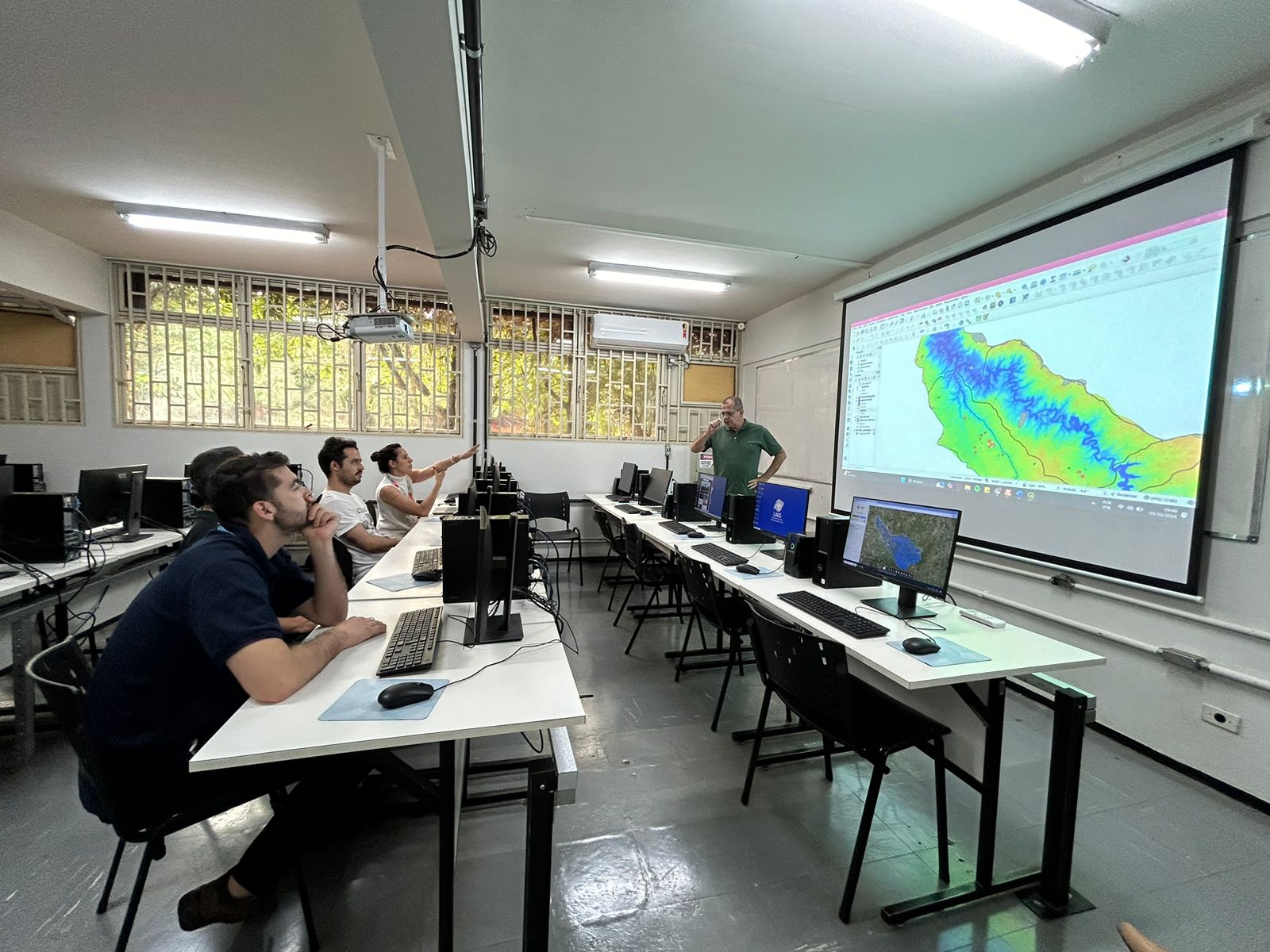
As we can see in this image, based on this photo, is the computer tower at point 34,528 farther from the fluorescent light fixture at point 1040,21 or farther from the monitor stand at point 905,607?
the fluorescent light fixture at point 1040,21

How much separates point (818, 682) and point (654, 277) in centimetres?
394

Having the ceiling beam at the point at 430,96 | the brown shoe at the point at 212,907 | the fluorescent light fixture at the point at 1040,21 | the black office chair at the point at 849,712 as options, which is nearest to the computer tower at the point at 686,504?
the black office chair at the point at 849,712

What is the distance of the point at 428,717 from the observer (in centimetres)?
123

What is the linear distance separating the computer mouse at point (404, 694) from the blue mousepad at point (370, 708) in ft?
0.04

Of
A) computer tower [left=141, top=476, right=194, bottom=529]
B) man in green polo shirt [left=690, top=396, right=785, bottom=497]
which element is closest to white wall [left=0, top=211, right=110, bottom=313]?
computer tower [left=141, top=476, right=194, bottom=529]

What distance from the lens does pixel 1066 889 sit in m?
1.59

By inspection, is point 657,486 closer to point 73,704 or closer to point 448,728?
point 448,728

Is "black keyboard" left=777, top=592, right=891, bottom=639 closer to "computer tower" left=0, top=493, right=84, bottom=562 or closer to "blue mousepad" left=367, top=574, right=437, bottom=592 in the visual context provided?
"blue mousepad" left=367, top=574, right=437, bottom=592

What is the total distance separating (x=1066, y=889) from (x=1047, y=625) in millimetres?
1657

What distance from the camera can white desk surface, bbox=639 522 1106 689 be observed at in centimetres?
156

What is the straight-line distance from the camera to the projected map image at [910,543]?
1895mm

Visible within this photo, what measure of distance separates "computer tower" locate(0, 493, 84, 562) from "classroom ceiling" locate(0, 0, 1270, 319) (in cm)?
193

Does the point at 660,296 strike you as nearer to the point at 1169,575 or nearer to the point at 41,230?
the point at 1169,575

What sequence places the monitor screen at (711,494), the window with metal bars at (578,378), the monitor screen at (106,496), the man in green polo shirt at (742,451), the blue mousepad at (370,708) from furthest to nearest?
the window with metal bars at (578,378) < the man in green polo shirt at (742,451) < the monitor screen at (711,494) < the monitor screen at (106,496) < the blue mousepad at (370,708)
